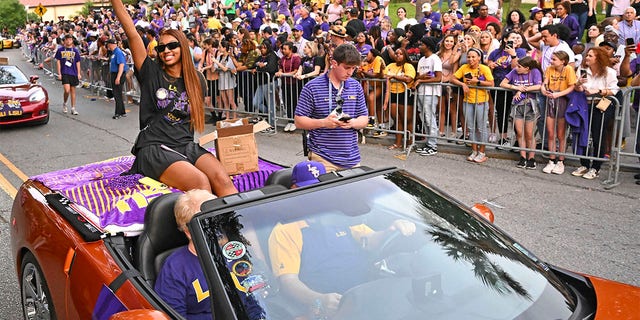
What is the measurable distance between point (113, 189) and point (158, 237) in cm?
95

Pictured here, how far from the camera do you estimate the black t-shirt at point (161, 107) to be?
4.66 m

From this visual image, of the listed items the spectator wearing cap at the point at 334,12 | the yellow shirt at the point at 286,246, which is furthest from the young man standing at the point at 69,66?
the yellow shirt at the point at 286,246

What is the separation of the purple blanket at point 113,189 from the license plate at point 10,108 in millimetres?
8373

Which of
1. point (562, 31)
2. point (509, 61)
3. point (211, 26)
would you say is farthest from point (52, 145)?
point (211, 26)

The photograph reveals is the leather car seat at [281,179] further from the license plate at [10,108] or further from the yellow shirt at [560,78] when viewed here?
the license plate at [10,108]

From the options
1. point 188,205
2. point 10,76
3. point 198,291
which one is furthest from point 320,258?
point 10,76

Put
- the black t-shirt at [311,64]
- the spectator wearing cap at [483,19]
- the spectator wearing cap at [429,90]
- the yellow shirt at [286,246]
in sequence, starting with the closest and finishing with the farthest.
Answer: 1. the yellow shirt at [286,246]
2. the spectator wearing cap at [429,90]
3. the black t-shirt at [311,64]
4. the spectator wearing cap at [483,19]

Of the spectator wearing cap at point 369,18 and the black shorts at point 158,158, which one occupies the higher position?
the spectator wearing cap at point 369,18

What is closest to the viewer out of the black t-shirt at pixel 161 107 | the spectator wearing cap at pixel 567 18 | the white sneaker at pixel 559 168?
the black t-shirt at pixel 161 107

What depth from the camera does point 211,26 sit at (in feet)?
69.7

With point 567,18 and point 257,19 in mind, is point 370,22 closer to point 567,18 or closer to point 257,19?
Answer: point 567,18

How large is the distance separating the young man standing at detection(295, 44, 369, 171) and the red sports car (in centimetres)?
921

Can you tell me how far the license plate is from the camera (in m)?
12.1

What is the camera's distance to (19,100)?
1234cm
